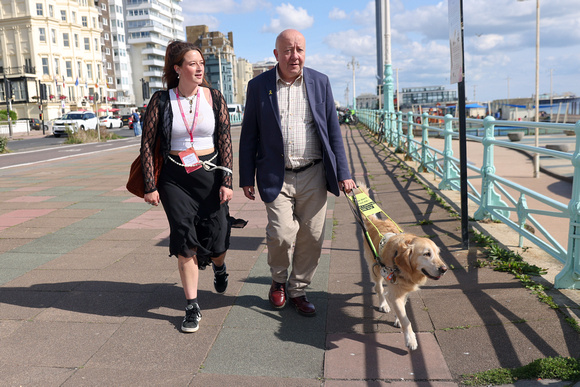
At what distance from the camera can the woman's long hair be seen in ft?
12.0

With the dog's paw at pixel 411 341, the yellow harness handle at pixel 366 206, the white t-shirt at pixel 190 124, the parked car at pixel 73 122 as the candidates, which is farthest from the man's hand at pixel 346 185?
the parked car at pixel 73 122

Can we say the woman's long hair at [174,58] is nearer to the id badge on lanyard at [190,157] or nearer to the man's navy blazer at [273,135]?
the id badge on lanyard at [190,157]

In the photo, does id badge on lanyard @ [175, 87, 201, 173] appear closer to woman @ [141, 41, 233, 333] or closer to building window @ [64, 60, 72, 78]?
woman @ [141, 41, 233, 333]

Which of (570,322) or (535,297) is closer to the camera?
(570,322)

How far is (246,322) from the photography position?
12.5 ft

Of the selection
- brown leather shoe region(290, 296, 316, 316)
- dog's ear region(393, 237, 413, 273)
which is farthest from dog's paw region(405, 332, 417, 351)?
brown leather shoe region(290, 296, 316, 316)

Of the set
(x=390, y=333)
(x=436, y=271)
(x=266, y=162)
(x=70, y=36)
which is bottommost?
(x=390, y=333)

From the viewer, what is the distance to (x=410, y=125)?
42.1 feet

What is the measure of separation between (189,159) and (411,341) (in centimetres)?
190

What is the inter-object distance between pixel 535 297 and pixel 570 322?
51 centimetres

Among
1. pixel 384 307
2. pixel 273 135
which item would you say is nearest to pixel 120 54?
pixel 273 135

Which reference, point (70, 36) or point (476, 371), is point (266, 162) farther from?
point (70, 36)

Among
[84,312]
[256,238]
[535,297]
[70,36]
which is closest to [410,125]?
[256,238]

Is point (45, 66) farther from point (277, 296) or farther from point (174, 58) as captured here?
point (277, 296)
